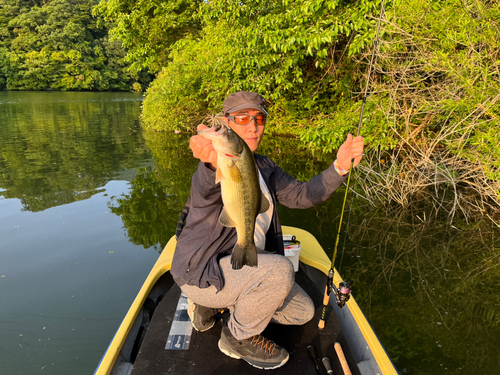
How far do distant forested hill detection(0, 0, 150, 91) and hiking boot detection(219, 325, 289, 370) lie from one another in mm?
55079

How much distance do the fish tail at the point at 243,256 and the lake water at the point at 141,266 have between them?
236cm

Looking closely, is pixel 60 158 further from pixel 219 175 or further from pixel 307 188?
pixel 219 175

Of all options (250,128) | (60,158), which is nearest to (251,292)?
(250,128)

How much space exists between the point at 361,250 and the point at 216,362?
402 cm

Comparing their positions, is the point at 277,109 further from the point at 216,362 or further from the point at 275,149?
the point at 216,362

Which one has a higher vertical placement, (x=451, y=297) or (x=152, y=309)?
(x=152, y=309)

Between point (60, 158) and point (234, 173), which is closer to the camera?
point (234, 173)

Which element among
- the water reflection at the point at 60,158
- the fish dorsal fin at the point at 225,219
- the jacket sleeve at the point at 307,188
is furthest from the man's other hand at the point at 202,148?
the water reflection at the point at 60,158

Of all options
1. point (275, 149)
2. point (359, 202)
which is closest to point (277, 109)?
point (275, 149)

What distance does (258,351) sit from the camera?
225 centimetres

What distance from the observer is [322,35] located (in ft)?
21.7

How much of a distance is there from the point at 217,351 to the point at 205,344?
0.12 meters

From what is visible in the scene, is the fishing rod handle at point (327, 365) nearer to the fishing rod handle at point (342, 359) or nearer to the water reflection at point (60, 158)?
the fishing rod handle at point (342, 359)

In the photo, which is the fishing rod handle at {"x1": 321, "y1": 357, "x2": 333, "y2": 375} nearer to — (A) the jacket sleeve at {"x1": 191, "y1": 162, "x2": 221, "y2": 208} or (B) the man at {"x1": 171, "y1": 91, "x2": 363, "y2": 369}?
(B) the man at {"x1": 171, "y1": 91, "x2": 363, "y2": 369}
